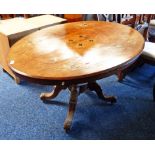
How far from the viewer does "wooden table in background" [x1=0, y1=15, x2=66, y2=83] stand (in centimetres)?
203

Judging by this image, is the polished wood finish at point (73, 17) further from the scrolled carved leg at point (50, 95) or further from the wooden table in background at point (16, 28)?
the scrolled carved leg at point (50, 95)

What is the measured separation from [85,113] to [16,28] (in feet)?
3.68

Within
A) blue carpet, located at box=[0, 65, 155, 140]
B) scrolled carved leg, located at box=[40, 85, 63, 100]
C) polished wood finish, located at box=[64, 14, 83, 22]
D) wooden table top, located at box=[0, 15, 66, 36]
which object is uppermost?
wooden table top, located at box=[0, 15, 66, 36]

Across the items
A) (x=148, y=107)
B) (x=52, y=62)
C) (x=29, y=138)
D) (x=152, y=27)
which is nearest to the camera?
(x=52, y=62)

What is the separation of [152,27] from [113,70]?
4.69 ft

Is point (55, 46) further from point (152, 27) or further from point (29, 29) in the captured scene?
point (152, 27)

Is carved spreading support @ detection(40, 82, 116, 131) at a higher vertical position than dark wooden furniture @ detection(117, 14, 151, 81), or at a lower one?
lower

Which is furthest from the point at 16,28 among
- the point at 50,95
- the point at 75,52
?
the point at 75,52

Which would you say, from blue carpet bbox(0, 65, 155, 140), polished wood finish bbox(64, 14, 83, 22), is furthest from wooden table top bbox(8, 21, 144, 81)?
polished wood finish bbox(64, 14, 83, 22)

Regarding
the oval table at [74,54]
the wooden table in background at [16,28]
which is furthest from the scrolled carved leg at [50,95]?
the wooden table in background at [16,28]

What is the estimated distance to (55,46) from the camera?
4.56 feet

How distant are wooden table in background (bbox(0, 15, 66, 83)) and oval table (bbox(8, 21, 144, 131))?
466 millimetres

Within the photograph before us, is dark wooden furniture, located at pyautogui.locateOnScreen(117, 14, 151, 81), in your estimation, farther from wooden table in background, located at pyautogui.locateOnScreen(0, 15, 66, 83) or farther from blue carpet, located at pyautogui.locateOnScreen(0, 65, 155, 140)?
wooden table in background, located at pyautogui.locateOnScreen(0, 15, 66, 83)
